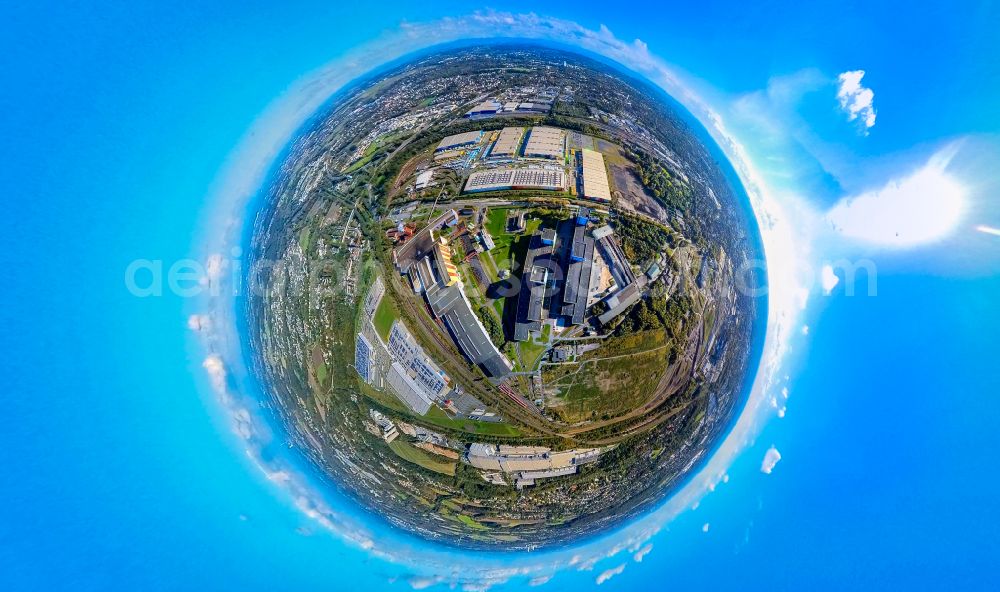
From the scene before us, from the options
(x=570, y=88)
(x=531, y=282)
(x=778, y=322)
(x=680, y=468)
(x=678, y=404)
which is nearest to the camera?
(x=531, y=282)

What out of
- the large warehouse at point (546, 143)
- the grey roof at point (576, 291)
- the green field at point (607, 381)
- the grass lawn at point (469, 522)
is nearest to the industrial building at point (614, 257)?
the grey roof at point (576, 291)

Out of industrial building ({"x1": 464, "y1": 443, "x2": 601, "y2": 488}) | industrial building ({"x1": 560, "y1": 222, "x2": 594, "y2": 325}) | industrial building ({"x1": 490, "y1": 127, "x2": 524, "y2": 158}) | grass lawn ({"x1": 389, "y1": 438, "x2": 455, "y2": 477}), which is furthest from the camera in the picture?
industrial building ({"x1": 490, "y1": 127, "x2": 524, "y2": 158})

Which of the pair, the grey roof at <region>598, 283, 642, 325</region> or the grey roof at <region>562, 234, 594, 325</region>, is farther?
the grey roof at <region>598, 283, 642, 325</region>

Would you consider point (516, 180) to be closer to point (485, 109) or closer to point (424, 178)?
point (424, 178)

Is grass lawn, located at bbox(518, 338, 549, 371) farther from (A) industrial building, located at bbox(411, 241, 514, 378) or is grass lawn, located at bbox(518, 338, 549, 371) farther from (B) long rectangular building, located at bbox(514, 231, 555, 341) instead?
(A) industrial building, located at bbox(411, 241, 514, 378)

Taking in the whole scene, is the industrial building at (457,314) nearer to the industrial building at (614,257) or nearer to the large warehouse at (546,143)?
the industrial building at (614,257)

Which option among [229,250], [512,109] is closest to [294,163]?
[229,250]

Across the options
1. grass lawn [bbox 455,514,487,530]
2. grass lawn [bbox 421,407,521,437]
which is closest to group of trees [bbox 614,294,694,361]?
grass lawn [bbox 421,407,521,437]

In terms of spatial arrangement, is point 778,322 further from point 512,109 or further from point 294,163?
point 294,163
